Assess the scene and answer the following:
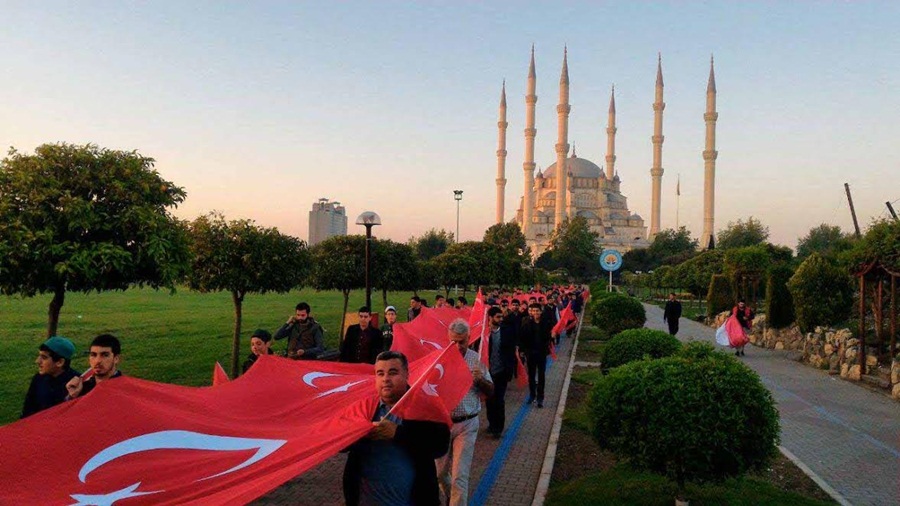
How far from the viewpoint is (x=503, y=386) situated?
9211 mm

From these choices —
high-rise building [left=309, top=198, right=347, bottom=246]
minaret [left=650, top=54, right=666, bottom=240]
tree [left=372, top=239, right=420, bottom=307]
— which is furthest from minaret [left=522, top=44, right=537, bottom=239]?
tree [left=372, top=239, right=420, bottom=307]

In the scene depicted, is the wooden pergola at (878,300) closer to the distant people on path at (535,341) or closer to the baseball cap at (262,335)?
the distant people on path at (535,341)

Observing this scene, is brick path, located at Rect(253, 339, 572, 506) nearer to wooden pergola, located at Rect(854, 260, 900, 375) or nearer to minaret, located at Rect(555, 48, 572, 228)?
wooden pergola, located at Rect(854, 260, 900, 375)

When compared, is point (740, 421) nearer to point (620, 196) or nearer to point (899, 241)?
point (899, 241)

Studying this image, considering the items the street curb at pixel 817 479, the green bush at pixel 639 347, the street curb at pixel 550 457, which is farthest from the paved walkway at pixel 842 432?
the street curb at pixel 550 457

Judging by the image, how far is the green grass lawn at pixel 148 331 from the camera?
14.2m

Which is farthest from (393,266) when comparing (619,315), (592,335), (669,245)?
(669,245)

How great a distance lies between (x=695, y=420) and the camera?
17.3 feet

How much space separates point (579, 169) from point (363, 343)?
121554 mm

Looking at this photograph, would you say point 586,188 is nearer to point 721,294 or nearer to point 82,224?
point 721,294

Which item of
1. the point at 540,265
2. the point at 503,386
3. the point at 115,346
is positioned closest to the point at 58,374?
the point at 115,346

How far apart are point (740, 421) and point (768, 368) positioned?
503 inches

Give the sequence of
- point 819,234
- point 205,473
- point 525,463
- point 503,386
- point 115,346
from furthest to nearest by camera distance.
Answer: point 819,234 → point 503,386 → point 525,463 → point 115,346 → point 205,473

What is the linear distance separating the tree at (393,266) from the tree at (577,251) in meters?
62.2
